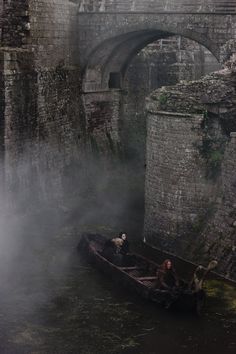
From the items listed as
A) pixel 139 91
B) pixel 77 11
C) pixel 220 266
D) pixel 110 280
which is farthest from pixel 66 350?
pixel 139 91

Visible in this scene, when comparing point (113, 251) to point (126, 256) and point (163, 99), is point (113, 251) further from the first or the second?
point (163, 99)

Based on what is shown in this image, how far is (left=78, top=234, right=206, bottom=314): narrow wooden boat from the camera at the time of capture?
52.6 feet

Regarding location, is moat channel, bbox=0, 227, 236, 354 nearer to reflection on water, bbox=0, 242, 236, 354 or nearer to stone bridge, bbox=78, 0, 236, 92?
reflection on water, bbox=0, 242, 236, 354

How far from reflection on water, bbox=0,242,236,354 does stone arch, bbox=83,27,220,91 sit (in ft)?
35.2

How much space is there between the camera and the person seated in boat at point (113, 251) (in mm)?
18562

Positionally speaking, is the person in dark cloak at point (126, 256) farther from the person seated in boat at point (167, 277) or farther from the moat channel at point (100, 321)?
the person seated in boat at point (167, 277)

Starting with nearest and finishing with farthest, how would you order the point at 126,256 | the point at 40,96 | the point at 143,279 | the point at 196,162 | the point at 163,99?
1. the point at 143,279
2. the point at 126,256
3. the point at 196,162
4. the point at 163,99
5. the point at 40,96

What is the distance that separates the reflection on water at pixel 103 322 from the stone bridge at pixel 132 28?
9.29 m

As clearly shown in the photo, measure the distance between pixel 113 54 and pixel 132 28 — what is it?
241 cm

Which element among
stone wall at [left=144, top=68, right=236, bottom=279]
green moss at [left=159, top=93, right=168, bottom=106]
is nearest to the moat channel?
stone wall at [left=144, top=68, right=236, bottom=279]

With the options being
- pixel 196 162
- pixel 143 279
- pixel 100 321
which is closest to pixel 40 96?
pixel 196 162

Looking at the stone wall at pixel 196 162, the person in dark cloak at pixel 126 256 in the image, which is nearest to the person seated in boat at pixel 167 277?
the person in dark cloak at pixel 126 256

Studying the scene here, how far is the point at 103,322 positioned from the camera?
624 inches

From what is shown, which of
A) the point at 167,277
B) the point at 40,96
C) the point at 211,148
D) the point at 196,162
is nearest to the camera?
the point at 167,277
